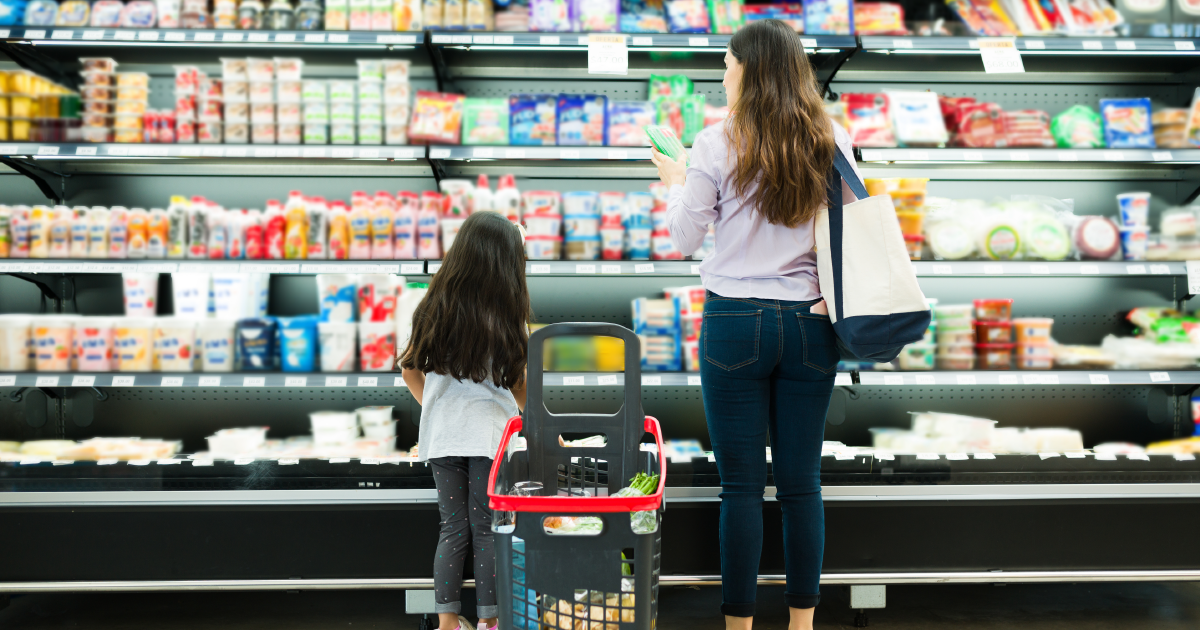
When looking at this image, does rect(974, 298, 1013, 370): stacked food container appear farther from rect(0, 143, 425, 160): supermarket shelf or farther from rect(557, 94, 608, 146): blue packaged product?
rect(0, 143, 425, 160): supermarket shelf

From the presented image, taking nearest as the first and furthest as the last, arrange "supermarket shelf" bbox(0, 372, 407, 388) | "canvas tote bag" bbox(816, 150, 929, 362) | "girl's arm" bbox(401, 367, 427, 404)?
1. "canvas tote bag" bbox(816, 150, 929, 362)
2. "girl's arm" bbox(401, 367, 427, 404)
3. "supermarket shelf" bbox(0, 372, 407, 388)

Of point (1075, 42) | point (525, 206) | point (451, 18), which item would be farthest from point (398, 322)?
point (1075, 42)

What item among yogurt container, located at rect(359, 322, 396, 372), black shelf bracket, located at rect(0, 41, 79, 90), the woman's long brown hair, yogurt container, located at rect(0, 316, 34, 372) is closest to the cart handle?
the woman's long brown hair

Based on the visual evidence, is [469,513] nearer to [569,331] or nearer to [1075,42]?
[569,331]

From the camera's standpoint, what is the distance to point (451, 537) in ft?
6.39

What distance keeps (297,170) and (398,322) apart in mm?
1026

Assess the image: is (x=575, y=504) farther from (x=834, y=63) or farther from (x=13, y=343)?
(x=13, y=343)

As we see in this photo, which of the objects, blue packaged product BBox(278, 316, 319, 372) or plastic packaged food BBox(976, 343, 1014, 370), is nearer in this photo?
blue packaged product BBox(278, 316, 319, 372)

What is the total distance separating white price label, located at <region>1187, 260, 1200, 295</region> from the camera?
8.72 feet

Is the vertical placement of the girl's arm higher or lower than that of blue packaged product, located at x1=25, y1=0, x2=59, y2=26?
lower

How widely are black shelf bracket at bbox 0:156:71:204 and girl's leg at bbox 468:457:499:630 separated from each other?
2.38 metres

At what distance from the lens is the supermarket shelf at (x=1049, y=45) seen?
265cm

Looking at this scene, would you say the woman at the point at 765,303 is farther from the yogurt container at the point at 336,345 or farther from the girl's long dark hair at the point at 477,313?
the yogurt container at the point at 336,345

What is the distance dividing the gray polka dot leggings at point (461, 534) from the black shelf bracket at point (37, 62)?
252 centimetres
